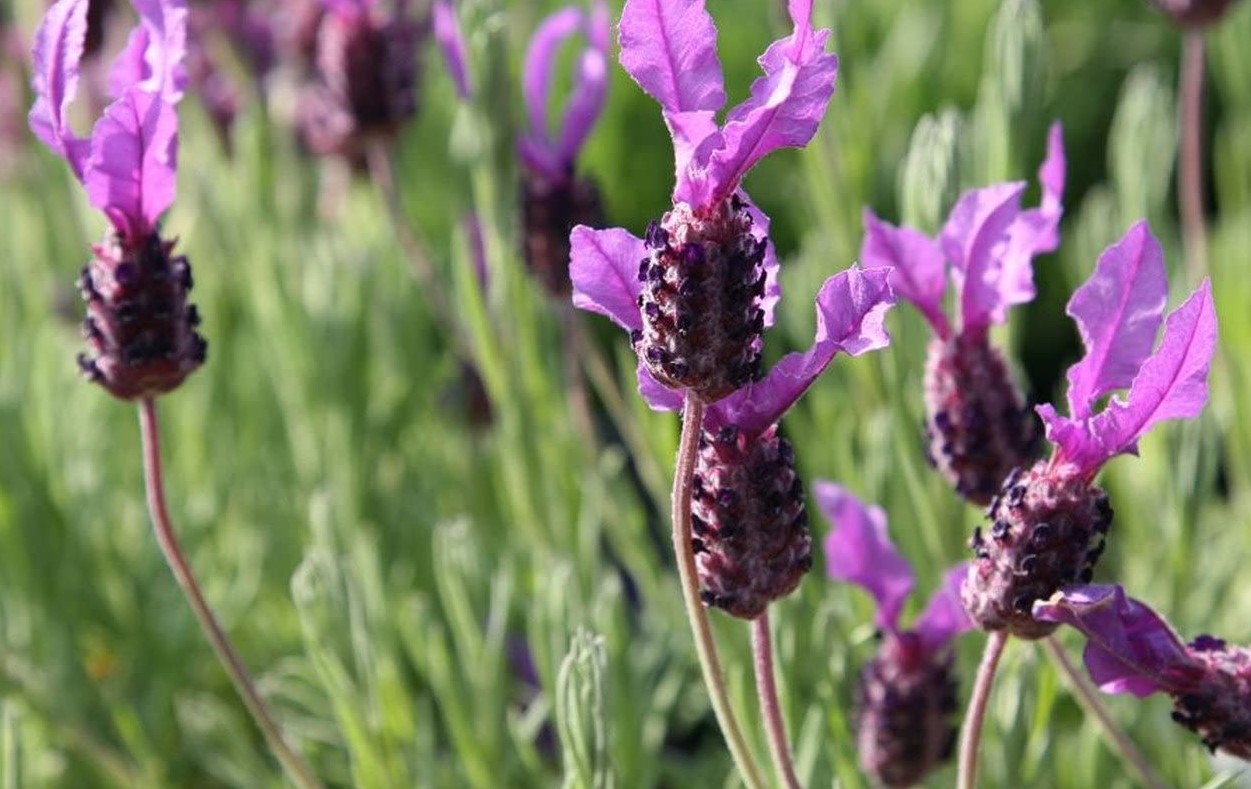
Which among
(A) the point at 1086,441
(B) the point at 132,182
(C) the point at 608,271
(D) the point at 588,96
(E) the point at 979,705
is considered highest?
(D) the point at 588,96

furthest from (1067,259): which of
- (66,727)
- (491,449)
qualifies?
(66,727)

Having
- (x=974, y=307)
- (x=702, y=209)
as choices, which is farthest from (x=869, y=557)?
(x=702, y=209)

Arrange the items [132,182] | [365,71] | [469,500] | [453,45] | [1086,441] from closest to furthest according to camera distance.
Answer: [1086,441] < [132,182] < [453,45] < [365,71] < [469,500]

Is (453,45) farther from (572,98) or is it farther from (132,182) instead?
(132,182)

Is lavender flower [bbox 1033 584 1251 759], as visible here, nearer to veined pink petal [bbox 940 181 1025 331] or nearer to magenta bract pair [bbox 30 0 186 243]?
veined pink petal [bbox 940 181 1025 331]

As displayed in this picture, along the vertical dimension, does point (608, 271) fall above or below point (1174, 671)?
above

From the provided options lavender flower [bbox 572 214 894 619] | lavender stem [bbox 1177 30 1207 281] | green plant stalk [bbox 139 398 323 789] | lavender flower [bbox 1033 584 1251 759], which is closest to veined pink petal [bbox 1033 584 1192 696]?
lavender flower [bbox 1033 584 1251 759]
